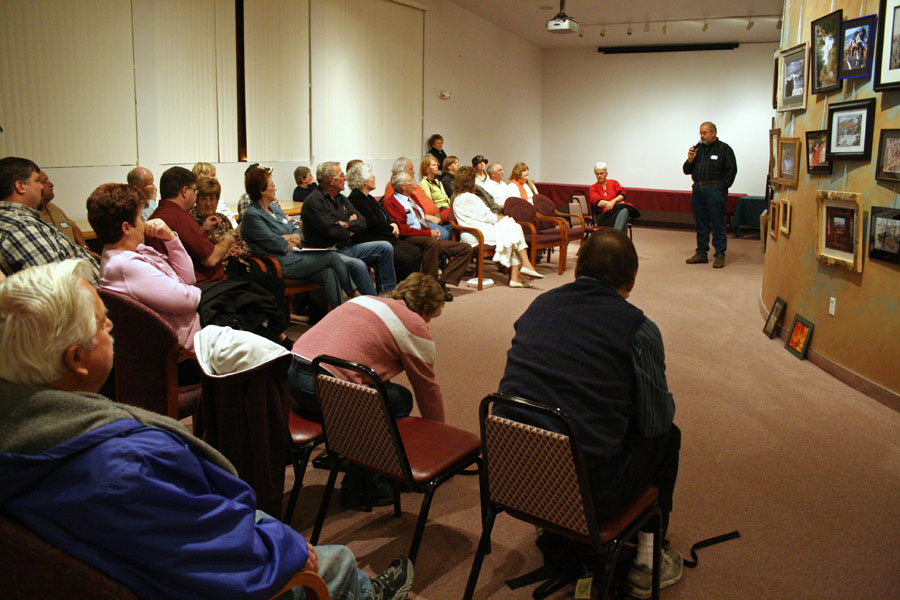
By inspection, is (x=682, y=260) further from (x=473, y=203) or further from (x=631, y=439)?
(x=631, y=439)

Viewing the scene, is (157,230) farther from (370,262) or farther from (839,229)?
(839,229)

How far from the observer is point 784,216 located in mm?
5664

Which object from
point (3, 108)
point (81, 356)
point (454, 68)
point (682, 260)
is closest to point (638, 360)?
point (81, 356)

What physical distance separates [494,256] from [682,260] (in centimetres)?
320

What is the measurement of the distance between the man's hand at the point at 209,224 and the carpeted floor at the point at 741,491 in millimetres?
1024

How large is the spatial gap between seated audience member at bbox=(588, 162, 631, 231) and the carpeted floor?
345cm

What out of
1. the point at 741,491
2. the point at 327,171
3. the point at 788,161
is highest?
the point at 788,161

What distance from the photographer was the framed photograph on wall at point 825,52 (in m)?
4.58

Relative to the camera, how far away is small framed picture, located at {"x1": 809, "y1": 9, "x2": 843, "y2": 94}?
4.58m

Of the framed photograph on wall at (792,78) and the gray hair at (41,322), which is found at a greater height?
the framed photograph on wall at (792,78)

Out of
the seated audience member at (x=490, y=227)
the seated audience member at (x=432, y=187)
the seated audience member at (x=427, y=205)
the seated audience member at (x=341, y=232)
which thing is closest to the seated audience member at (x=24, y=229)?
the seated audience member at (x=341, y=232)

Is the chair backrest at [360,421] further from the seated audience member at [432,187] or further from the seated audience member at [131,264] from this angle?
the seated audience member at [432,187]

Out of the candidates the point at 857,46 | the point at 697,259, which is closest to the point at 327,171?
the point at 857,46

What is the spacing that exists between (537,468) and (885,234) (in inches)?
124
